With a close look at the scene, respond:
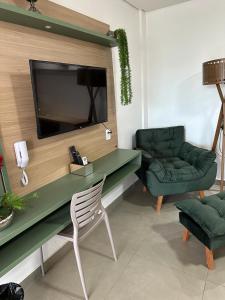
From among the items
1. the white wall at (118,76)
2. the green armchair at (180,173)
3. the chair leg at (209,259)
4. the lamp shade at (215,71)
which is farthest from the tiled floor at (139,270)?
the lamp shade at (215,71)

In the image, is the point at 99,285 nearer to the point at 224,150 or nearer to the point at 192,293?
the point at 192,293

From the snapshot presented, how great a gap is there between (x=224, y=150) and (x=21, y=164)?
2.41 meters

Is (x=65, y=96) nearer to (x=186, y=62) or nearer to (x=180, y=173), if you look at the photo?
(x=180, y=173)

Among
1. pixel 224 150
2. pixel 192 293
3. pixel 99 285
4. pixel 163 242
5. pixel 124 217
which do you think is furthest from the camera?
pixel 224 150

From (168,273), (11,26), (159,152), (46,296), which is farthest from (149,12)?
(46,296)

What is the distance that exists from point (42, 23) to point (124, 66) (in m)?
1.32

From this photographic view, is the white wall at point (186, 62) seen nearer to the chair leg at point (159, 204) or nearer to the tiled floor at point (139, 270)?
the chair leg at point (159, 204)

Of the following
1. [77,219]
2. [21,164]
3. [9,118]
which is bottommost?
[77,219]

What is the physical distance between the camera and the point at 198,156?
9.33 feet

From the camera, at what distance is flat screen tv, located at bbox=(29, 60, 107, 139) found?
1.60 m

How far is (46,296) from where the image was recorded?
1.71 meters

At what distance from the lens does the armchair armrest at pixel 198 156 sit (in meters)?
2.69

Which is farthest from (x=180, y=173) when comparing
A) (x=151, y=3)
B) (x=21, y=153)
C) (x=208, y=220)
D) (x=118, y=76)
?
(x=151, y=3)

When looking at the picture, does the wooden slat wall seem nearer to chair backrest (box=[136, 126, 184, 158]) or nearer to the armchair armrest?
chair backrest (box=[136, 126, 184, 158])
